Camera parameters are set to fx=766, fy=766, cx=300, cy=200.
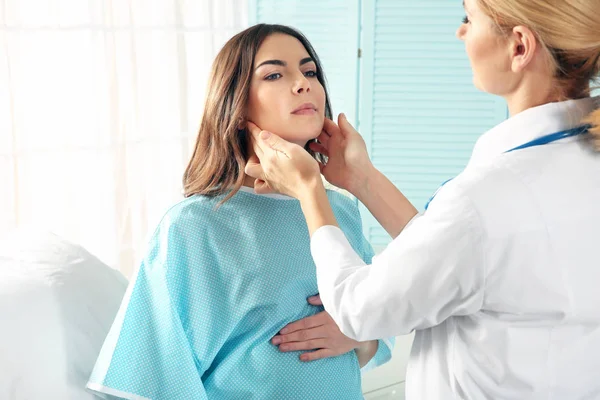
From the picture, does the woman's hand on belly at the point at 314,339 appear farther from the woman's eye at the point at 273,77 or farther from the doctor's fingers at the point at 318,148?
the woman's eye at the point at 273,77

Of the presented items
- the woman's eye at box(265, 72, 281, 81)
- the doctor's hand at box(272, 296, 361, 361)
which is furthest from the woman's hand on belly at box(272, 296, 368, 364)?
the woman's eye at box(265, 72, 281, 81)

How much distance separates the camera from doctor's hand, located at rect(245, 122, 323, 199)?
135 centimetres

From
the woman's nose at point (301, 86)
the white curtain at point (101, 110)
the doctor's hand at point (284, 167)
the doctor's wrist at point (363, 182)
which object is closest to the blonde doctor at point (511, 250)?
the doctor's hand at point (284, 167)

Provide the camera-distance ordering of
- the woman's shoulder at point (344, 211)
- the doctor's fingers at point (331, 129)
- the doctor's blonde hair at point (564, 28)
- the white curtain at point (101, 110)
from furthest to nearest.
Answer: the white curtain at point (101, 110), the woman's shoulder at point (344, 211), the doctor's fingers at point (331, 129), the doctor's blonde hair at point (564, 28)

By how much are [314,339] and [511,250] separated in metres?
0.64

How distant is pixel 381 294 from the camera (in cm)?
109

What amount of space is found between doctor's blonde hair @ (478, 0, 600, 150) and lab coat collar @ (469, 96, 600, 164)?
0.12 ft

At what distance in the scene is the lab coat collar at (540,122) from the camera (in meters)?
1.13

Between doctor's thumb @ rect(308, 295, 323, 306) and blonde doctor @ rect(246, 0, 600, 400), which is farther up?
blonde doctor @ rect(246, 0, 600, 400)

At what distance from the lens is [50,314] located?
1.59 m

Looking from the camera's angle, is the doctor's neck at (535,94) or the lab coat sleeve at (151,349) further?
the lab coat sleeve at (151,349)

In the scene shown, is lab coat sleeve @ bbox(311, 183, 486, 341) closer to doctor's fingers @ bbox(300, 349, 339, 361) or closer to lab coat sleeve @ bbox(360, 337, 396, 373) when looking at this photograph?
doctor's fingers @ bbox(300, 349, 339, 361)

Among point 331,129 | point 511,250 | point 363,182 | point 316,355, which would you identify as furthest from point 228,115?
point 511,250

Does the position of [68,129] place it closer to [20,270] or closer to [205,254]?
[20,270]
